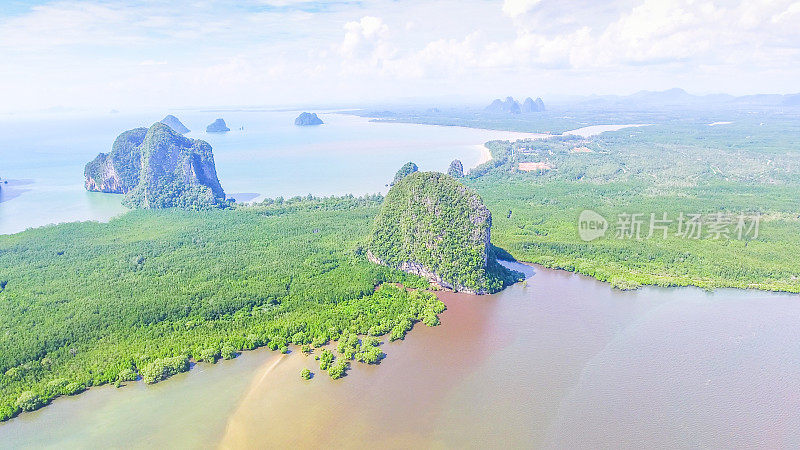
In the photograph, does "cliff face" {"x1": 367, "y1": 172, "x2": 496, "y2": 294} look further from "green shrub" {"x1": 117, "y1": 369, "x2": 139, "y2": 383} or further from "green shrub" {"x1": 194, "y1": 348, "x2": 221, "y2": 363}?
"green shrub" {"x1": 117, "y1": 369, "x2": 139, "y2": 383}

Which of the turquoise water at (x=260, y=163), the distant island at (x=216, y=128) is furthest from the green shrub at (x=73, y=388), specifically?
the distant island at (x=216, y=128)

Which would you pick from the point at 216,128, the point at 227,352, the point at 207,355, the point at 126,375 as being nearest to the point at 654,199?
the point at 227,352

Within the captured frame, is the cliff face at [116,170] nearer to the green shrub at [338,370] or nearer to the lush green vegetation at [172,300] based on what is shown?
the lush green vegetation at [172,300]

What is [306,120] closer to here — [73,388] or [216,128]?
[216,128]

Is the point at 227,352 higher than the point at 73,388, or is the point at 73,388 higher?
the point at 227,352

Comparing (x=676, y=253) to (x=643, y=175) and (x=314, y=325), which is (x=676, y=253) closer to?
(x=314, y=325)
